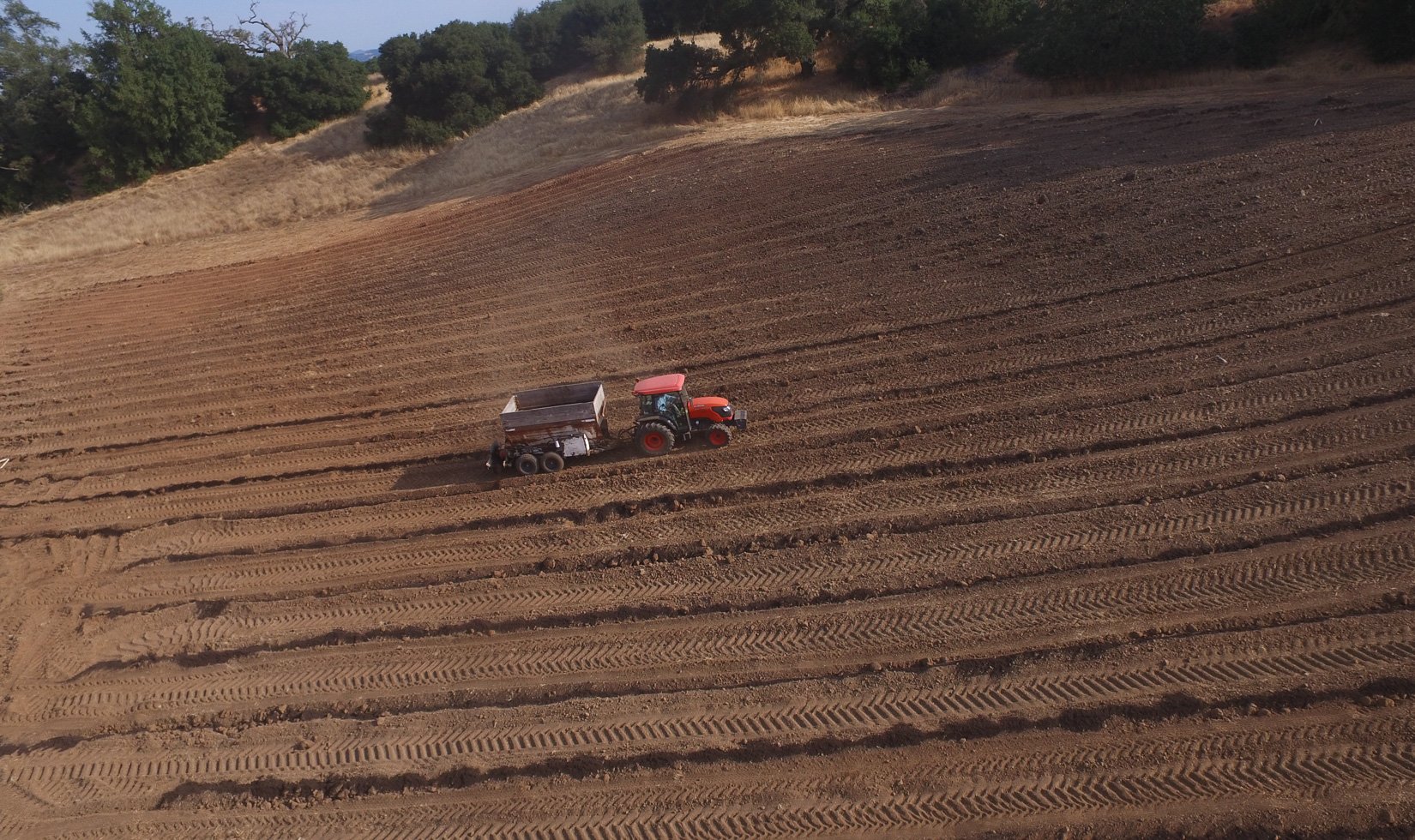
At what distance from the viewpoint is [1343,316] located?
1307cm

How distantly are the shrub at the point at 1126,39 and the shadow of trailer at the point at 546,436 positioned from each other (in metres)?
21.2

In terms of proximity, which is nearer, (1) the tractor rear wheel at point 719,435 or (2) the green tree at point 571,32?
(1) the tractor rear wheel at point 719,435

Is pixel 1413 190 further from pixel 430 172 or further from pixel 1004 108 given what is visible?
pixel 430 172

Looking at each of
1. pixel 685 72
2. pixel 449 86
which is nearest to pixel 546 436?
pixel 685 72

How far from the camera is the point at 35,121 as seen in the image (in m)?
41.0

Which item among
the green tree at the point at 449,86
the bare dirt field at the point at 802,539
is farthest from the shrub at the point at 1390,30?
the green tree at the point at 449,86

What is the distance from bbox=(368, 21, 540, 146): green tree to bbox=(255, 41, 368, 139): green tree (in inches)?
142

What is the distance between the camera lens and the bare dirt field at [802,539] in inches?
295

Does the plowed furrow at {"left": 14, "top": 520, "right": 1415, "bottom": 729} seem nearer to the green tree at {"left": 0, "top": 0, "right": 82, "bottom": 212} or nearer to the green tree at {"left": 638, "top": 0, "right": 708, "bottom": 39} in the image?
the green tree at {"left": 638, "top": 0, "right": 708, "bottom": 39}

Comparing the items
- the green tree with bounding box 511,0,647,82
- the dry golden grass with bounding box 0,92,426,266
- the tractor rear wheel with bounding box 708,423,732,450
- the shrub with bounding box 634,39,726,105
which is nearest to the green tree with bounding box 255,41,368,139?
the dry golden grass with bounding box 0,92,426,266

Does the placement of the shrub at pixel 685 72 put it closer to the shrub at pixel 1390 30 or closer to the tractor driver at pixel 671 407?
the shrub at pixel 1390 30

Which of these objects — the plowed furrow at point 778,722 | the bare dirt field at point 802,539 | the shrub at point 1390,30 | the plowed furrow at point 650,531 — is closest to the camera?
the bare dirt field at point 802,539

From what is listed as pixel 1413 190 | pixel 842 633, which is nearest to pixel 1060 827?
pixel 842 633

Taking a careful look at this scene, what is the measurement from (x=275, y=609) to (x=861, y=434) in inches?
298
